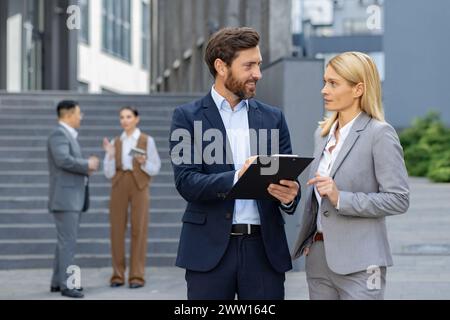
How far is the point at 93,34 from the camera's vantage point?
47.3m

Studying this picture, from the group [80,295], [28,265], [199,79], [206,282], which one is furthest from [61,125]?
[199,79]

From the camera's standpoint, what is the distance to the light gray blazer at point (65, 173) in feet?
36.8

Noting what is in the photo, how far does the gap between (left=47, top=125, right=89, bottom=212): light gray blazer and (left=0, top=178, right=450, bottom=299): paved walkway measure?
99 cm

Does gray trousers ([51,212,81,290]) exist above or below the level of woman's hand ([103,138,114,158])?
below

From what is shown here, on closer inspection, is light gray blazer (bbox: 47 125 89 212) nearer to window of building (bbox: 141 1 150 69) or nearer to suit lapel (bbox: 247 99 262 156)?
suit lapel (bbox: 247 99 262 156)

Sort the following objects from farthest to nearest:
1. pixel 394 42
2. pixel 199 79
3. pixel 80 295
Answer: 1. pixel 394 42
2. pixel 199 79
3. pixel 80 295

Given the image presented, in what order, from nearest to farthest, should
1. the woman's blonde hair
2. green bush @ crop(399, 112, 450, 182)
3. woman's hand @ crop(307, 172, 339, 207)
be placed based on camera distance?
woman's hand @ crop(307, 172, 339, 207) → the woman's blonde hair → green bush @ crop(399, 112, 450, 182)

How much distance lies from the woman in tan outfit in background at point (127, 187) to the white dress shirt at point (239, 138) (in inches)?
271

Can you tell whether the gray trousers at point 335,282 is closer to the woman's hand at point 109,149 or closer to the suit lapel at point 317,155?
the suit lapel at point 317,155

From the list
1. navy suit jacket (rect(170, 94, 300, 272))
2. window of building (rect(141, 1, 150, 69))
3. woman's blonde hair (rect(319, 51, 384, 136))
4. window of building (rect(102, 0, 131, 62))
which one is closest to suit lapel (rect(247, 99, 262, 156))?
navy suit jacket (rect(170, 94, 300, 272))

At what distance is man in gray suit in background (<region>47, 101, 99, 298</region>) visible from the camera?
11219 mm

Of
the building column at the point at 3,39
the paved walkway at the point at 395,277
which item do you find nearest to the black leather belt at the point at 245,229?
the paved walkway at the point at 395,277
